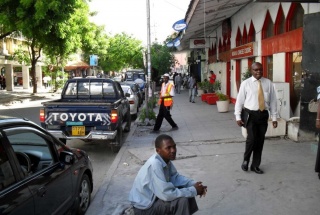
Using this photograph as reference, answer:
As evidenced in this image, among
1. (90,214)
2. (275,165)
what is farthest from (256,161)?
(90,214)

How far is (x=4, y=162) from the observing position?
3.21m

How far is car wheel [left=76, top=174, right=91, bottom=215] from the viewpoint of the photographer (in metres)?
4.76


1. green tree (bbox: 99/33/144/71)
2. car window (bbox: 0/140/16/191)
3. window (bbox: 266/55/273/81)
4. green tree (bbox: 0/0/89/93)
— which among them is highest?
green tree (bbox: 99/33/144/71)

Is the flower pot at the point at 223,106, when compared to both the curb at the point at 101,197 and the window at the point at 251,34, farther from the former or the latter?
the curb at the point at 101,197

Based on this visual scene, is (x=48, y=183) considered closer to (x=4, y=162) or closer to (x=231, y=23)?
(x=4, y=162)

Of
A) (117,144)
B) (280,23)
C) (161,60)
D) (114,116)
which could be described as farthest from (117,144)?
(161,60)

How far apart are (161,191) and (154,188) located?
8 cm

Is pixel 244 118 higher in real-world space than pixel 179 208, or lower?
higher

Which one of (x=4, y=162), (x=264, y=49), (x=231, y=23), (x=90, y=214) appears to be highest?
(x=231, y=23)

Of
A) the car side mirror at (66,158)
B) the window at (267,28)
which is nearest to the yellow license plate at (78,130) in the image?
the car side mirror at (66,158)

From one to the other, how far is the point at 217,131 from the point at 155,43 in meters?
32.6

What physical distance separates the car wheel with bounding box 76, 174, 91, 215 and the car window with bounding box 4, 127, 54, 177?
79 centimetres

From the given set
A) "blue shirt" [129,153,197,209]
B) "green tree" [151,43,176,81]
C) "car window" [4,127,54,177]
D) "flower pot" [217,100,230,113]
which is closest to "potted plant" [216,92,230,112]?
"flower pot" [217,100,230,113]

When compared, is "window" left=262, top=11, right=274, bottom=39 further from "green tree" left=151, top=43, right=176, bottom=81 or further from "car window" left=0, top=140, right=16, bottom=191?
"green tree" left=151, top=43, right=176, bottom=81
